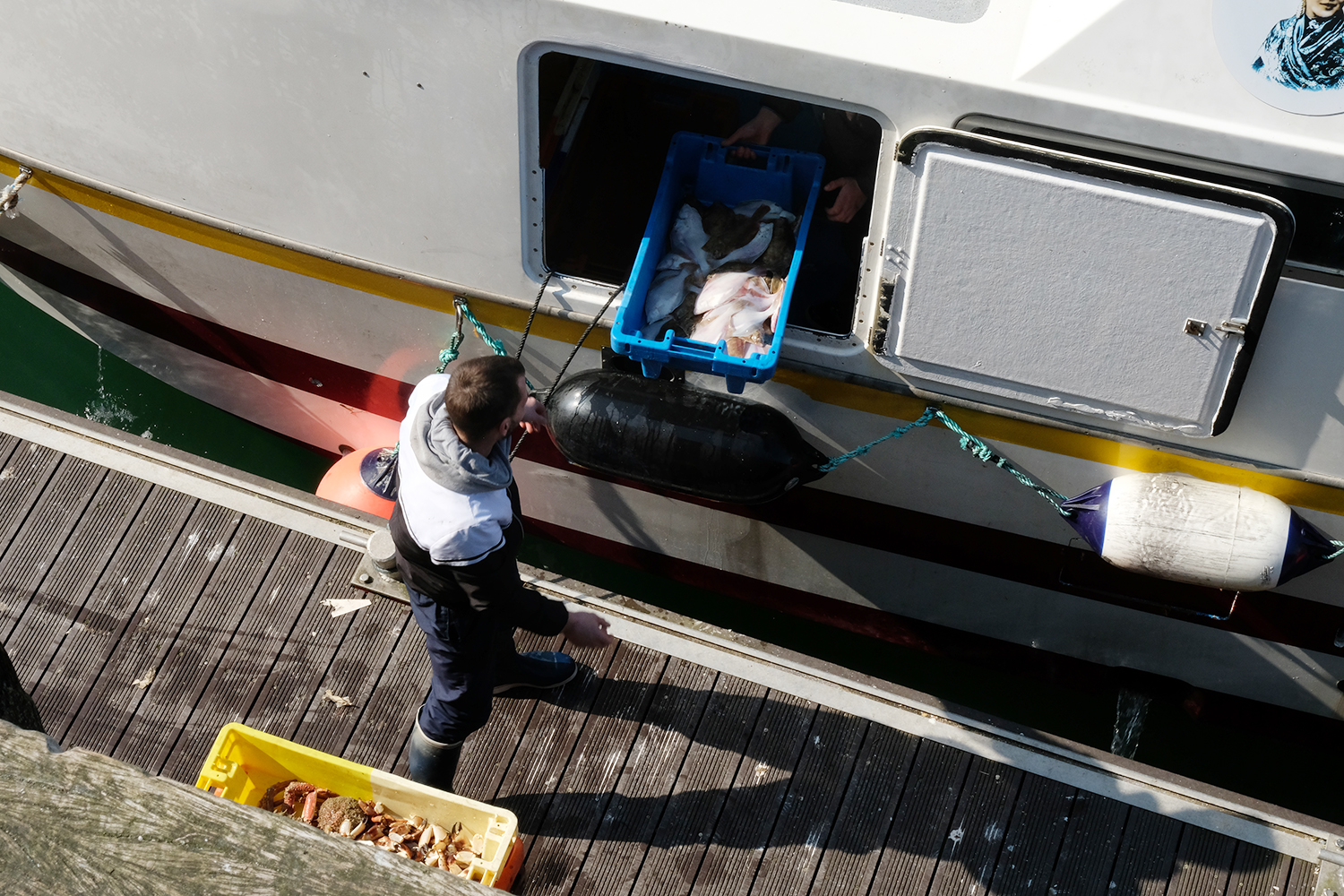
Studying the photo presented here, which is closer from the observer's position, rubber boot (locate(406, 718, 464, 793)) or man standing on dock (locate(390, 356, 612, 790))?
man standing on dock (locate(390, 356, 612, 790))

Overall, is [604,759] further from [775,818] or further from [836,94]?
[836,94]

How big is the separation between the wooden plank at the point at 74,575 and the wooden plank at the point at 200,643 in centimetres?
39

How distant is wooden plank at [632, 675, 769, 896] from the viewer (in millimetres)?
3320

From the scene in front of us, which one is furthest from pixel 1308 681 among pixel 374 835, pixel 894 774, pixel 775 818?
pixel 374 835

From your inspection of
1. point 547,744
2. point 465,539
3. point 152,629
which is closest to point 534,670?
point 547,744

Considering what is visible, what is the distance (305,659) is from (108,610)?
74 cm

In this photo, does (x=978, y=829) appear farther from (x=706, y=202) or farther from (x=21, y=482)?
(x=21, y=482)

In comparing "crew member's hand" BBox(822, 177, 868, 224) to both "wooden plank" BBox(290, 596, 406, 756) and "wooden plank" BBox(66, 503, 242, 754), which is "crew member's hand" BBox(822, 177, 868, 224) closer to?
"wooden plank" BBox(290, 596, 406, 756)

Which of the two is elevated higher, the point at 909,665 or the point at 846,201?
the point at 846,201

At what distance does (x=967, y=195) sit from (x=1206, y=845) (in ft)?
6.99

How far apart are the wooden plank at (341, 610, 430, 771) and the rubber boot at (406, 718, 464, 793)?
314 mm

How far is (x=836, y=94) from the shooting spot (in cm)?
290

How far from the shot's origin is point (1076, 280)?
3000 millimetres

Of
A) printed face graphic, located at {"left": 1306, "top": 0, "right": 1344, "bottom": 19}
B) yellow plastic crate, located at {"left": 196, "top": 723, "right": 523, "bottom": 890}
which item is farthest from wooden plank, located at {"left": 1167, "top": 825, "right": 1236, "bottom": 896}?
printed face graphic, located at {"left": 1306, "top": 0, "right": 1344, "bottom": 19}
